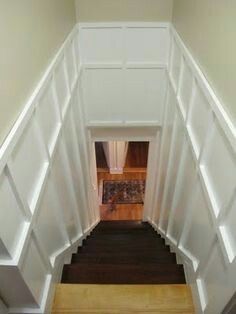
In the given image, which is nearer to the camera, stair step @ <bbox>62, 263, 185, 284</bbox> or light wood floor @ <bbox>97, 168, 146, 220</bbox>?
stair step @ <bbox>62, 263, 185, 284</bbox>

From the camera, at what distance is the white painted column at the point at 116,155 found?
19.7 feet

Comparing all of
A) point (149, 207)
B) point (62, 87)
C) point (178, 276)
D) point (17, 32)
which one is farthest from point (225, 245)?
point (149, 207)

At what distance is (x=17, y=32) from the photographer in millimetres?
1478

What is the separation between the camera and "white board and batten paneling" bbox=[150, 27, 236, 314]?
147 centimetres

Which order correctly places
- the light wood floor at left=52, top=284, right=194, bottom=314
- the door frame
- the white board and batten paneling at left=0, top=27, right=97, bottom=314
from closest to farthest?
the white board and batten paneling at left=0, top=27, right=97, bottom=314, the light wood floor at left=52, top=284, right=194, bottom=314, the door frame

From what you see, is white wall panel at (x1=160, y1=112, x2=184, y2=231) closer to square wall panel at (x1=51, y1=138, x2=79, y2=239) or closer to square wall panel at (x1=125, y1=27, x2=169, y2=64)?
square wall panel at (x1=125, y1=27, x2=169, y2=64)

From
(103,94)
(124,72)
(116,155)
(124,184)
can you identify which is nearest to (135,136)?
(103,94)

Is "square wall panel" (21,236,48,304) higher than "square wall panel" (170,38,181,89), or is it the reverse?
"square wall panel" (170,38,181,89)

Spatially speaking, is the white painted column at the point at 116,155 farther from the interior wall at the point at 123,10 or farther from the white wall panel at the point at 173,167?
the interior wall at the point at 123,10

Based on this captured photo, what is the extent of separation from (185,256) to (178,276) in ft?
0.66

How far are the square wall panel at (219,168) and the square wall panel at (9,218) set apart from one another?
1.09 m

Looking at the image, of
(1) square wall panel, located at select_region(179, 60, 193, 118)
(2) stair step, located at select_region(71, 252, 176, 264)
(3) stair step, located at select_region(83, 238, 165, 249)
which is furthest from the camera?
(3) stair step, located at select_region(83, 238, 165, 249)

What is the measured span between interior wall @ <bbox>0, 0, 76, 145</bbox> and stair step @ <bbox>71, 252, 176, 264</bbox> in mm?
2043

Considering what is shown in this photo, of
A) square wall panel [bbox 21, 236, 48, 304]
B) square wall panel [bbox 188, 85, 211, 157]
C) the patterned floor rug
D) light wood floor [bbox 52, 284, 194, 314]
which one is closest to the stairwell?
light wood floor [bbox 52, 284, 194, 314]
